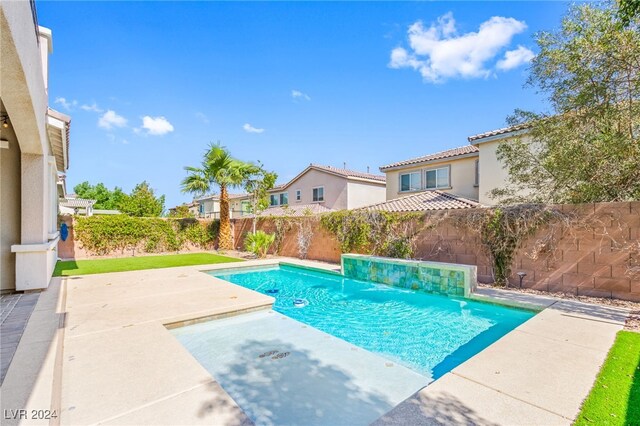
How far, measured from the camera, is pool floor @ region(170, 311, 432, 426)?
13.2 feet

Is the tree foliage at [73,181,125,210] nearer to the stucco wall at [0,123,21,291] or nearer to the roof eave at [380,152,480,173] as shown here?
the roof eave at [380,152,480,173]

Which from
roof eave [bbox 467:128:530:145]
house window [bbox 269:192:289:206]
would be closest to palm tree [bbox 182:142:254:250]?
house window [bbox 269:192:289:206]

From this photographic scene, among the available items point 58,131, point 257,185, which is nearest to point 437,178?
point 257,185

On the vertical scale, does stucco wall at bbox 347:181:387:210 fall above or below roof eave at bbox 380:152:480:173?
below

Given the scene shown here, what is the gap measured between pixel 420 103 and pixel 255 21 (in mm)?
9916

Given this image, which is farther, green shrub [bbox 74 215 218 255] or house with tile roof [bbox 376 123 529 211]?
green shrub [bbox 74 215 218 255]

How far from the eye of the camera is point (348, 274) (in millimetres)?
13461

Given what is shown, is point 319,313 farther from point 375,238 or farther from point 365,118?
point 365,118

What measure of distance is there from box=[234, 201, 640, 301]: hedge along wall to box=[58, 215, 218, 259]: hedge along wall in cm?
1787

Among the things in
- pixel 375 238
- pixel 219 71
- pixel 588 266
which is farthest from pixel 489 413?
pixel 219 71

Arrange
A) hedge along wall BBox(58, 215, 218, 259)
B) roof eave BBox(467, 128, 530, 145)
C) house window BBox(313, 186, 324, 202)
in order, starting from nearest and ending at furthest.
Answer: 1. roof eave BBox(467, 128, 530, 145)
2. hedge along wall BBox(58, 215, 218, 259)
3. house window BBox(313, 186, 324, 202)

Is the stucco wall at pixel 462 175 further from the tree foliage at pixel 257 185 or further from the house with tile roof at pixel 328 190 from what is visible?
the tree foliage at pixel 257 185

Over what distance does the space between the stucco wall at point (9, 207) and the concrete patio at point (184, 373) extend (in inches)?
71.9

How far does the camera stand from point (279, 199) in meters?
33.0
